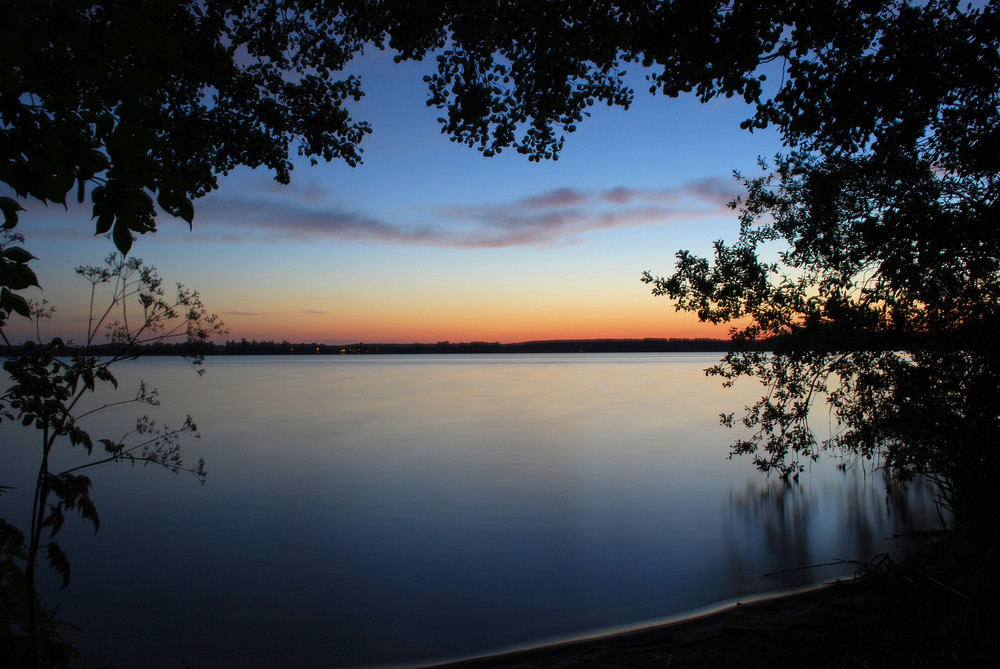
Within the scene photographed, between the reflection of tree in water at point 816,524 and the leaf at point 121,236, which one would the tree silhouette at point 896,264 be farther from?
the leaf at point 121,236

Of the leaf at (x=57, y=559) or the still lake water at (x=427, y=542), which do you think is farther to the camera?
the still lake water at (x=427, y=542)

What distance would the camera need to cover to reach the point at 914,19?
19.8 ft

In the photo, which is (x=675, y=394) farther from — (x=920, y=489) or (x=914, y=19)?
(x=914, y=19)

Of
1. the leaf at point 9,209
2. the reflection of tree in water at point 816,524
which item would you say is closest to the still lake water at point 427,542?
the reflection of tree in water at point 816,524

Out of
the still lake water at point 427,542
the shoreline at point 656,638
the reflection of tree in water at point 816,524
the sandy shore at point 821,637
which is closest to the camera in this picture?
the sandy shore at point 821,637

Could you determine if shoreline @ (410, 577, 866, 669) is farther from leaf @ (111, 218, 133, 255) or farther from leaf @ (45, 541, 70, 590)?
leaf @ (111, 218, 133, 255)

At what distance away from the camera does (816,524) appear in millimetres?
10391

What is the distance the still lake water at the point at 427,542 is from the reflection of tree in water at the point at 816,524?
0.05 m

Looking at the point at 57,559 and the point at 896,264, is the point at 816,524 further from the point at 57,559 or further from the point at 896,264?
the point at 57,559

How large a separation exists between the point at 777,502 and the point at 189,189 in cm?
1241

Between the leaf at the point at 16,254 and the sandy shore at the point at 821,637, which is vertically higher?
the leaf at the point at 16,254

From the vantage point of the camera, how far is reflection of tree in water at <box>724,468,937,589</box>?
8.43m

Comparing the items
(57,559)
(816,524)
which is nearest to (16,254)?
(57,559)

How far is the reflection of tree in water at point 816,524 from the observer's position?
27.7 feet
